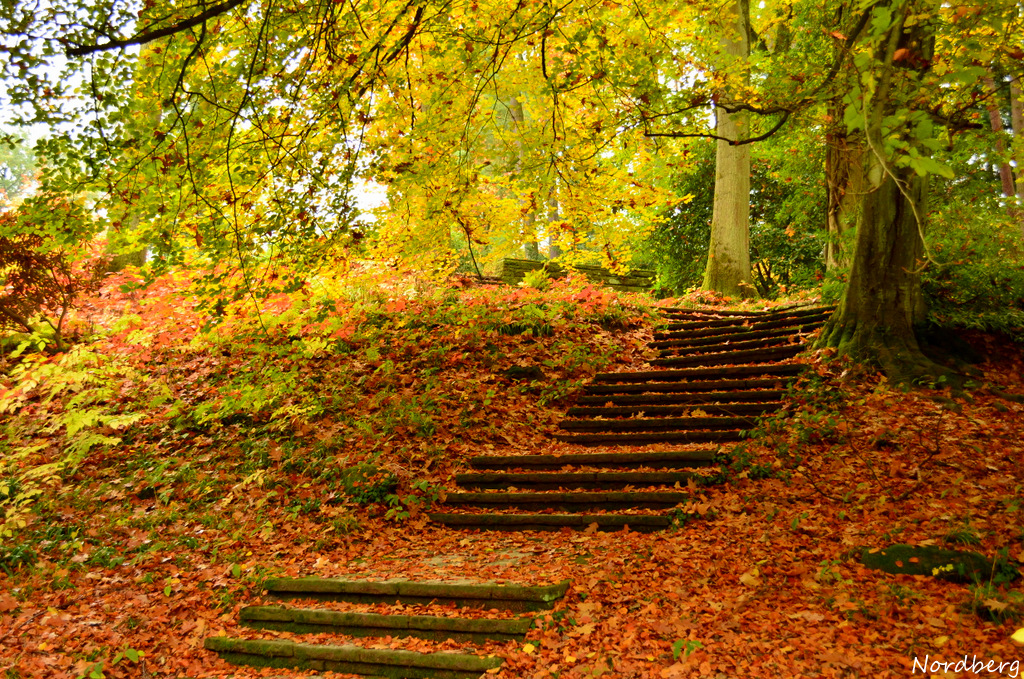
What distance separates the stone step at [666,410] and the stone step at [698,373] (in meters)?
0.83

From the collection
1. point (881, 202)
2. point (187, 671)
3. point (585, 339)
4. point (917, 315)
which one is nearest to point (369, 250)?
point (585, 339)

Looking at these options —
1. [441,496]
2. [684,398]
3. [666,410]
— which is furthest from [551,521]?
[684,398]

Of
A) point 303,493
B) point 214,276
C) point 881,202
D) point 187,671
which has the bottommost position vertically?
point 187,671

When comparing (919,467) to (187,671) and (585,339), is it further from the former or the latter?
(187,671)

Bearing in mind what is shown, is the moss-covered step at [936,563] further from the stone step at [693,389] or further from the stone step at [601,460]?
the stone step at [693,389]

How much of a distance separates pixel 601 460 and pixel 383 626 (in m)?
3.06

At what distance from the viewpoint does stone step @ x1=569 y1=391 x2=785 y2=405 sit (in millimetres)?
7652

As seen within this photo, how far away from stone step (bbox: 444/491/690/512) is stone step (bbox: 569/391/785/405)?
2.21 m

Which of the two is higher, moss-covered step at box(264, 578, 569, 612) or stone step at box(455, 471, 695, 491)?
stone step at box(455, 471, 695, 491)

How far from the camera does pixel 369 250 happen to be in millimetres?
8062

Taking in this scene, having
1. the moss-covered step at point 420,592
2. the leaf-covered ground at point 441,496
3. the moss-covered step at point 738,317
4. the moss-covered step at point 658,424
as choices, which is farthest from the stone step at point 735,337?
the moss-covered step at point 420,592

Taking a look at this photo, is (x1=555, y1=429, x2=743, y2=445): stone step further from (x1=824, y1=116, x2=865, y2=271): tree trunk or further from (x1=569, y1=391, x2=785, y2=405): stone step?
(x1=824, y1=116, x2=865, y2=271): tree trunk

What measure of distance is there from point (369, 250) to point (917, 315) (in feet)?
21.6

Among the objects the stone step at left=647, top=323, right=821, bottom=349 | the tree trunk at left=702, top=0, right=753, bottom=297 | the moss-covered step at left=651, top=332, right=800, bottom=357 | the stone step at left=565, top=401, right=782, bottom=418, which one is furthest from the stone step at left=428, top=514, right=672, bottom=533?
the tree trunk at left=702, top=0, right=753, bottom=297
